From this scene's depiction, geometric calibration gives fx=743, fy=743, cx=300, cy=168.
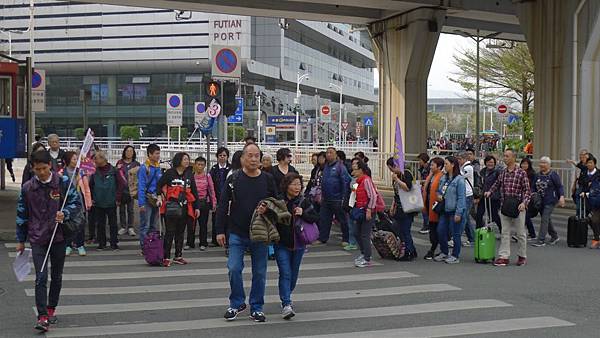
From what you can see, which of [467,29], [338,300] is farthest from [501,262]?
[467,29]

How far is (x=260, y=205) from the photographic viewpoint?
7402 millimetres

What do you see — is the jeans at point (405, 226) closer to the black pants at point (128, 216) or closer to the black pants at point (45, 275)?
the black pants at point (128, 216)

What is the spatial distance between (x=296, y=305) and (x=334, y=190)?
5128 millimetres

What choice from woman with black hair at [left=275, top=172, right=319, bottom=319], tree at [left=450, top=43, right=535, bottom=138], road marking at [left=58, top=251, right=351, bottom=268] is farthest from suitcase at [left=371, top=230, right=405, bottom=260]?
tree at [left=450, top=43, right=535, bottom=138]

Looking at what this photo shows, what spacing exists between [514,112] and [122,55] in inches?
2036

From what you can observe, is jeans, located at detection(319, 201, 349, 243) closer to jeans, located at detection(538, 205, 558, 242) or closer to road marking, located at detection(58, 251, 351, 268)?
road marking, located at detection(58, 251, 351, 268)

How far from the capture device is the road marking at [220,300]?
27.2ft

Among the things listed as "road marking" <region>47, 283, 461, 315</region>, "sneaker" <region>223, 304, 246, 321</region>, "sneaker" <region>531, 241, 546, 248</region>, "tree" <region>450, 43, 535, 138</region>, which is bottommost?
"road marking" <region>47, 283, 461, 315</region>

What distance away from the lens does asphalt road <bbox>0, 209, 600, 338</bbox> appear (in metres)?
7.41

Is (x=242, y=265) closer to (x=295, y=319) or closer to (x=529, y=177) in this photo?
(x=295, y=319)

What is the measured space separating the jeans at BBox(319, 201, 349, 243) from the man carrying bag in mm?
3087

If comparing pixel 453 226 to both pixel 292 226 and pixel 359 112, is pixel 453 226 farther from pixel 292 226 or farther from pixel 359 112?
pixel 359 112

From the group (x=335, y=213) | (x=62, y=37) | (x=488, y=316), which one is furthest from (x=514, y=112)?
(x=62, y=37)

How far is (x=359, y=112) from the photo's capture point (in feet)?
394
